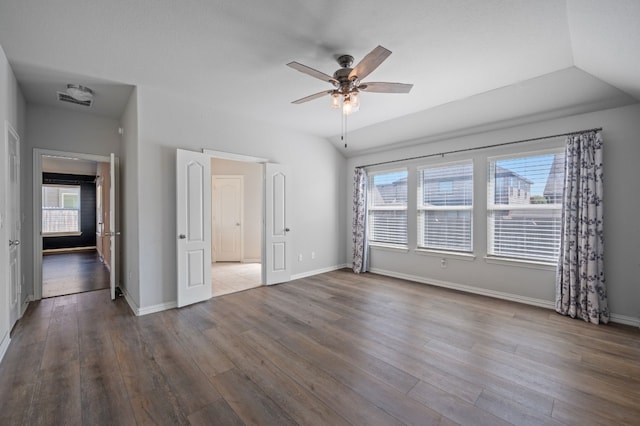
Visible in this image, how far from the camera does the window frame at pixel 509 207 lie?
3.65 meters

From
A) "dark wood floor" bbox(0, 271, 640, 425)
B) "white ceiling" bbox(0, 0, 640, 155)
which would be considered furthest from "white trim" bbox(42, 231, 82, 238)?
"white ceiling" bbox(0, 0, 640, 155)

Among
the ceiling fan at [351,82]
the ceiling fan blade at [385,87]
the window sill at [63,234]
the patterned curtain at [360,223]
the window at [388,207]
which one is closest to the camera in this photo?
the ceiling fan at [351,82]

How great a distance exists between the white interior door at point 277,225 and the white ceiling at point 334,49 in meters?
1.30

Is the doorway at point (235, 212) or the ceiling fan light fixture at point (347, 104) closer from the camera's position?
the ceiling fan light fixture at point (347, 104)

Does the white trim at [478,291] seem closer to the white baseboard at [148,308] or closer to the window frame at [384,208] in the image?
the window frame at [384,208]

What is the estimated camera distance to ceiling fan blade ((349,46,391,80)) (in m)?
2.03

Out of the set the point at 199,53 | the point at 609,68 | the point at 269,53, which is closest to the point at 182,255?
the point at 199,53

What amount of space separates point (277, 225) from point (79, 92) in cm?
317

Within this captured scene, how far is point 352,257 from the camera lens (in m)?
6.09

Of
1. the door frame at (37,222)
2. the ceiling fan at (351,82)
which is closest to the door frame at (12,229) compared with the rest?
the door frame at (37,222)

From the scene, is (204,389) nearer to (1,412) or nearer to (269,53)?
(1,412)

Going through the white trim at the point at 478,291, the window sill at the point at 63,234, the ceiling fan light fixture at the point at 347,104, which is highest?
the ceiling fan light fixture at the point at 347,104

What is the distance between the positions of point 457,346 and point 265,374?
182 cm

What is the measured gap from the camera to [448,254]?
459 centimetres
